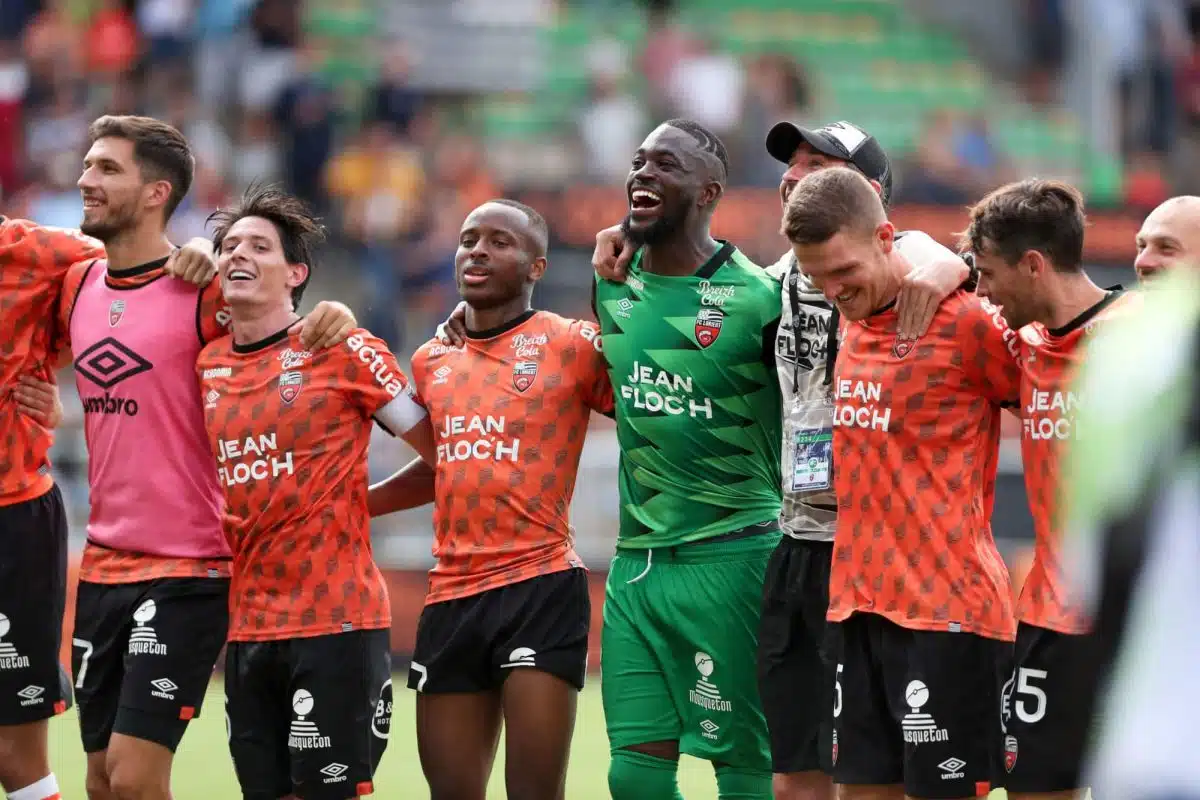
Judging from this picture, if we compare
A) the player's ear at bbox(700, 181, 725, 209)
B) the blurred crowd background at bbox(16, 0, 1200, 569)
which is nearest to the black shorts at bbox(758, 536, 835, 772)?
the player's ear at bbox(700, 181, 725, 209)

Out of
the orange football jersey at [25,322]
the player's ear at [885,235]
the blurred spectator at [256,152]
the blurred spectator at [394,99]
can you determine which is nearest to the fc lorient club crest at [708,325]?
the player's ear at [885,235]

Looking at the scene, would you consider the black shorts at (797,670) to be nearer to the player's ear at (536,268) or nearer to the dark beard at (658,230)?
the dark beard at (658,230)

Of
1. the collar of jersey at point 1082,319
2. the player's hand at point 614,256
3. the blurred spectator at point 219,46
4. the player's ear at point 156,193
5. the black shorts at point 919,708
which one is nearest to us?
the collar of jersey at point 1082,319

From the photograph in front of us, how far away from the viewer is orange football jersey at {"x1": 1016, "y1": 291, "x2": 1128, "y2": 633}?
5.33 meters

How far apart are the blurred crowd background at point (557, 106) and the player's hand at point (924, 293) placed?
7.60 meters

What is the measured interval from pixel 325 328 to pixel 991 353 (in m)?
2.40

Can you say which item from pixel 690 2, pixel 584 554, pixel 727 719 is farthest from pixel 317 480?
pixel 690 2

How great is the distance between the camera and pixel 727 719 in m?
6.26

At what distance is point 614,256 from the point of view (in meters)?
6.55

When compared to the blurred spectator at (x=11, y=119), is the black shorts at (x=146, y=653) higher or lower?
lower

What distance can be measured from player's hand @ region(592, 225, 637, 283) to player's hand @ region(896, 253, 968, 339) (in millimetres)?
1212

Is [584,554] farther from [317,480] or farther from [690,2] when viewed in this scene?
[690,2]

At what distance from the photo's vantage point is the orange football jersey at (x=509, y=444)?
6195mm

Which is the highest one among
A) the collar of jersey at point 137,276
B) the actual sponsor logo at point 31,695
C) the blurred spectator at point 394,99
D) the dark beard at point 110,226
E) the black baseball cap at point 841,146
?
the blurred spectator at point 394,99
